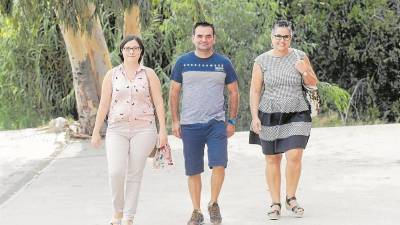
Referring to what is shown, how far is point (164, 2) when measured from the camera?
59.1 feet

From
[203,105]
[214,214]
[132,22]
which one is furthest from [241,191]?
[132,22]

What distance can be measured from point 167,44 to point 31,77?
317cm

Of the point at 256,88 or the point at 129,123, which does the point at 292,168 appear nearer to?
the point at 256,88

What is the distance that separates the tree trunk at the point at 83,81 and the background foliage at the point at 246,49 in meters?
1.19

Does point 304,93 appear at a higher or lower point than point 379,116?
higher

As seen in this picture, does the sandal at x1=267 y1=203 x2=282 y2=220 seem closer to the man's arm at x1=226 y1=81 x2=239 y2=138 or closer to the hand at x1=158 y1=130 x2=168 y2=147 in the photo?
the man's arm at x1=226 y1=81 x2=239 y2=138

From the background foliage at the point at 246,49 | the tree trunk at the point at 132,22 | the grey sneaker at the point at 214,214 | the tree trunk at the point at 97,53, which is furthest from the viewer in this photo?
the background foliage at the point at 246,49

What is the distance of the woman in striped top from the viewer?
6.84 metres

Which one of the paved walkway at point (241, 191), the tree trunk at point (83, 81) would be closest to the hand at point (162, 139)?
the paved walkway at point (241, 191)

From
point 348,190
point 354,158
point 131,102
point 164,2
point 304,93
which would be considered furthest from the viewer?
point 164,2

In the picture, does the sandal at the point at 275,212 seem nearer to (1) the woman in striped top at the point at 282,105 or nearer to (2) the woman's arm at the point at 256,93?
(1) the woman in striped top at the point at 282,105

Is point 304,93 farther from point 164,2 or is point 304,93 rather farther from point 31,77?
point 31,77

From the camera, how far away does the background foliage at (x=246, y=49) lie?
17812 millimetres

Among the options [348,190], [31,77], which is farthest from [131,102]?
[31,77]
